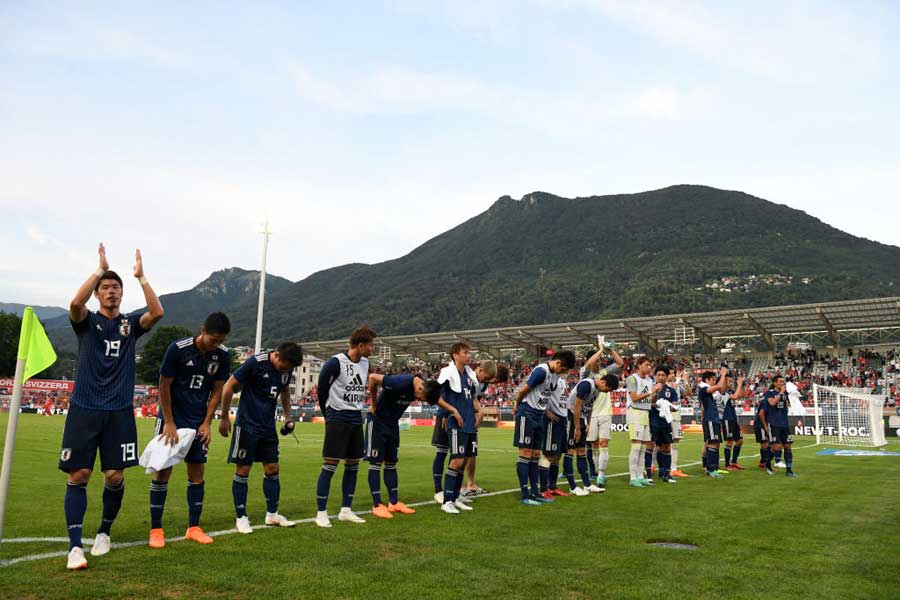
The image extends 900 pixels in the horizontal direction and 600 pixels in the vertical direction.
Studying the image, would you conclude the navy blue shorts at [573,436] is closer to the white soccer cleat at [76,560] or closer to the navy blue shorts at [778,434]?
the navy blue shorts at [778,434]

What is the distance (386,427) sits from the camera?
8938 millimetres

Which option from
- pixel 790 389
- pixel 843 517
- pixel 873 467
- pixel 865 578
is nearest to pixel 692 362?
pixel 790 389

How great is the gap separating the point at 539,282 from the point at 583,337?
11017cm

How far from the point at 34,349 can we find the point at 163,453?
4.82 feet

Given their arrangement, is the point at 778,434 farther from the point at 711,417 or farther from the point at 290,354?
the point at 290,354

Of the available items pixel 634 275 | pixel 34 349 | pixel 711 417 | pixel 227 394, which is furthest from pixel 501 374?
pixel 634 275

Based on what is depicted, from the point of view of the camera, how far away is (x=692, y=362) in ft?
193

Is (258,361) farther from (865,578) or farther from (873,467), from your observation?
(873,467)

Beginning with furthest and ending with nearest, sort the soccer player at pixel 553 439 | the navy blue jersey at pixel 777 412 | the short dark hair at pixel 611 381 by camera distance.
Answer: the navy blue jersey at pixel 777 412, the short dark hair at pixel 611 381, the soccer player at pixel 553 439

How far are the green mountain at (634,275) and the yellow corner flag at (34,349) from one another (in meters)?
124

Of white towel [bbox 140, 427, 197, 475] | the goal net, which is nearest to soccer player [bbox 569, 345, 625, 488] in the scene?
white towel [bbox 140, 427, 197, 475]

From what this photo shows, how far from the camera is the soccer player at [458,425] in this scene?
29.8ft

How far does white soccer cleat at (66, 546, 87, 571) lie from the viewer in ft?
17.7

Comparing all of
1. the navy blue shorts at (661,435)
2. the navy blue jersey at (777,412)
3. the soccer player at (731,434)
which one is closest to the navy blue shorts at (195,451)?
the navy blue shorts at (661,435)
